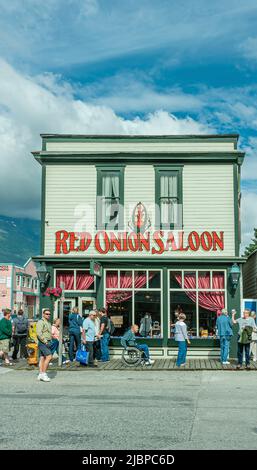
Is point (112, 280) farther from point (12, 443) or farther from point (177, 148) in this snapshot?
point (12, 443)

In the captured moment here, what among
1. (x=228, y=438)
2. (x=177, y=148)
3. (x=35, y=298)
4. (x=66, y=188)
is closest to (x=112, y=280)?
(x=66, y=188)

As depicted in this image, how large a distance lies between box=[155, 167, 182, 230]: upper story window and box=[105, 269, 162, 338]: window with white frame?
181 cm

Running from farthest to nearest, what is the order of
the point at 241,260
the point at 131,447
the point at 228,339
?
the point at 241,260, the point at 228,339, the point at 131,447

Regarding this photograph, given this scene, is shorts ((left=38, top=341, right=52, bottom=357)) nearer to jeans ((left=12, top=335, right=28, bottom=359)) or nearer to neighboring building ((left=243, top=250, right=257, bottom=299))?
jeans ((left=12, top=335, right=28, bottom=359))

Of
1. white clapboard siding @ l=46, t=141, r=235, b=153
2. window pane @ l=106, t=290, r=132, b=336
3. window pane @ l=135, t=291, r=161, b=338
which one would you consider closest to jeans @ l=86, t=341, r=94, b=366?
window pane @ l=106, t=290, r=132, b=336

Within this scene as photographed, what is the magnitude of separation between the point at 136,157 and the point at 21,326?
23.5 ft

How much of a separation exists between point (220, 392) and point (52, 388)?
371 cm

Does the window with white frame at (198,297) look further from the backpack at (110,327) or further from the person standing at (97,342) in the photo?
the person standing at (97,342)

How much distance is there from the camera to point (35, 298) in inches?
3821

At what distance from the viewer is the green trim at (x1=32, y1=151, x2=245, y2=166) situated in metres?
21.9

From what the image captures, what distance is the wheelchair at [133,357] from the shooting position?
18.6 m

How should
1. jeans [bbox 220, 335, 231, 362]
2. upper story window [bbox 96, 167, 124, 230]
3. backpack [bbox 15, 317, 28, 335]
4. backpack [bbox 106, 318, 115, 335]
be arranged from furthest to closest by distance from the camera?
upper story window [bbox 96, 167, 124, 230] < backpack [bbox 15, 317, 28, 335] < backpack [bbox 106, 318, 115, 335] < jeans [bbox 220, 335, 231, 362]

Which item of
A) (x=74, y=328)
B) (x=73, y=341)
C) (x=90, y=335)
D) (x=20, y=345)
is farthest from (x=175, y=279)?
(x=20, y=345)

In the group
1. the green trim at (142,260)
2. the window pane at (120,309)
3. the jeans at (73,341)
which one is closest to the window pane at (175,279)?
the green trim at (142,260)
